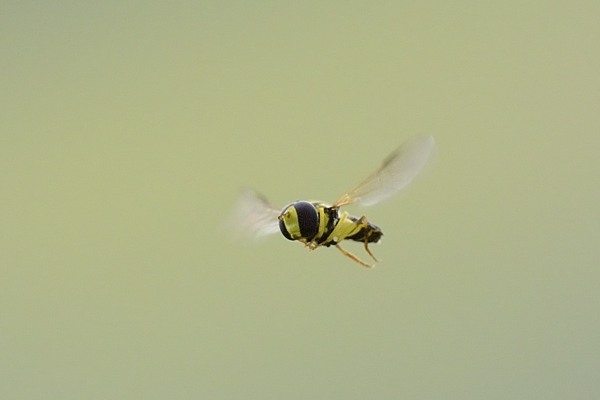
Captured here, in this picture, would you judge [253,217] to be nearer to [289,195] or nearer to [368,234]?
[368,234]

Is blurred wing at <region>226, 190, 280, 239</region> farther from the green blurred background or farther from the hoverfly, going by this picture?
the green blurred background

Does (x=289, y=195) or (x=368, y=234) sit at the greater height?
(x=289, y=195)

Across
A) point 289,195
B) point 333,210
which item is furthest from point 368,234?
point 289,195

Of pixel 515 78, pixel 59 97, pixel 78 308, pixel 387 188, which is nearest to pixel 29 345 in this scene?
pixel 78 308

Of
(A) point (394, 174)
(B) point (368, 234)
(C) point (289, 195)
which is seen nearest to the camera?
(A) point (394, 174)

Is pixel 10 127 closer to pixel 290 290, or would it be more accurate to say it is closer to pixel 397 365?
pixel 290 290

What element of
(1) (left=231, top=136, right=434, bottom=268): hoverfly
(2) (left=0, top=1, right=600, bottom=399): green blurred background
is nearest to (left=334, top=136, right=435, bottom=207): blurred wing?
(1) (left=231, top=136, right=434, bottom=268): hoverfly
